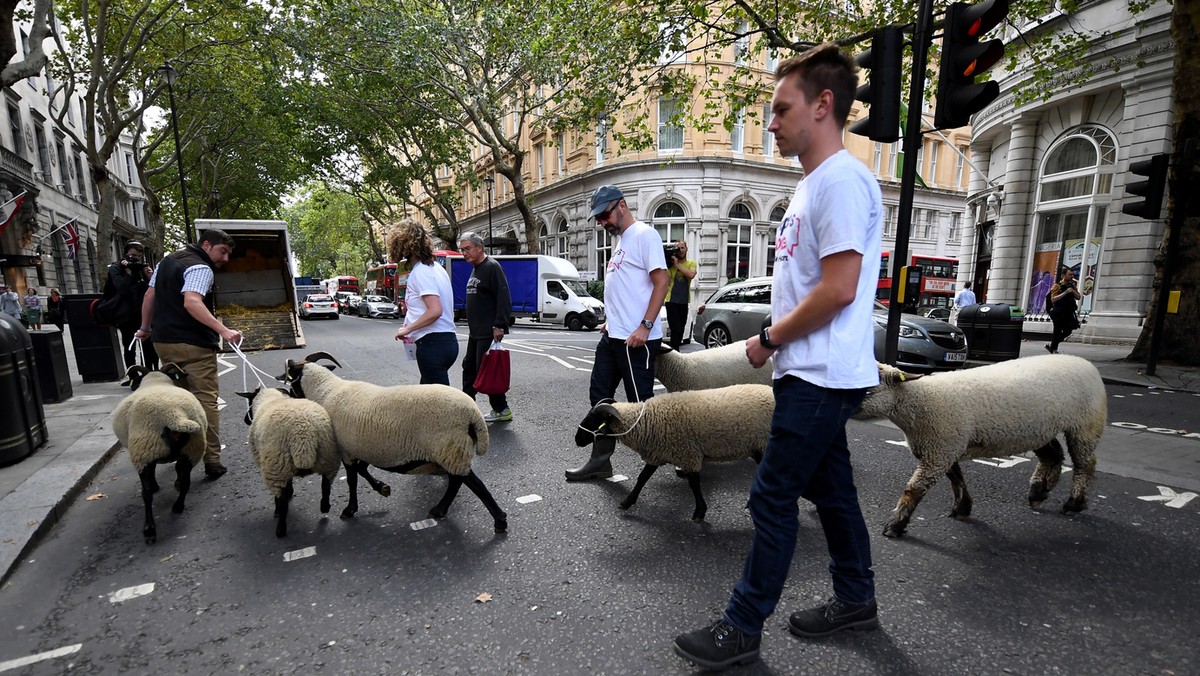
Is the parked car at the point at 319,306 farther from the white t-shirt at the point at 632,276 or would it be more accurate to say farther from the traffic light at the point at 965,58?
the traffic light at the point at 965,58

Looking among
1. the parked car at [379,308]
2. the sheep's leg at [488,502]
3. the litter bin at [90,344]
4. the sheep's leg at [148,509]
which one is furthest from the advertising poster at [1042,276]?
the parked car at [379,308]

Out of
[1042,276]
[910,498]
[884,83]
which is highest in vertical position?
[884,83]

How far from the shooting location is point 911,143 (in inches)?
199

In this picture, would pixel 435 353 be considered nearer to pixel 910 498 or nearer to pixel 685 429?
pixel 685 429

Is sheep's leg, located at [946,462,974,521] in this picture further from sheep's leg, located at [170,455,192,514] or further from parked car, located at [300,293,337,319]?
parked car, located at [300,293,337,319]

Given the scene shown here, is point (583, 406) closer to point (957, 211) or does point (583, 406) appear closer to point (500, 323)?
point (500, 323)

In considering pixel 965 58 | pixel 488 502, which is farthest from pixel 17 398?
pixel 965 58

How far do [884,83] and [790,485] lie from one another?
4261 mm

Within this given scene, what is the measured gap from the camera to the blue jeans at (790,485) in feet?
6.14

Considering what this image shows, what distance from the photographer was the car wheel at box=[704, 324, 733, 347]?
10891 mm

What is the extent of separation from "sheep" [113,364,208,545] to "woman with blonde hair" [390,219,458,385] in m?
1.55

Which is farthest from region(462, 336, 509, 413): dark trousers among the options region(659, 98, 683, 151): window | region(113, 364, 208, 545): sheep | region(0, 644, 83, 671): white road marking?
region(659, 98, 683, 151): window

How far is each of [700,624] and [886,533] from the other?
1.50 meters

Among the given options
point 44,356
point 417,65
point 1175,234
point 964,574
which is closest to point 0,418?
point 44,356
